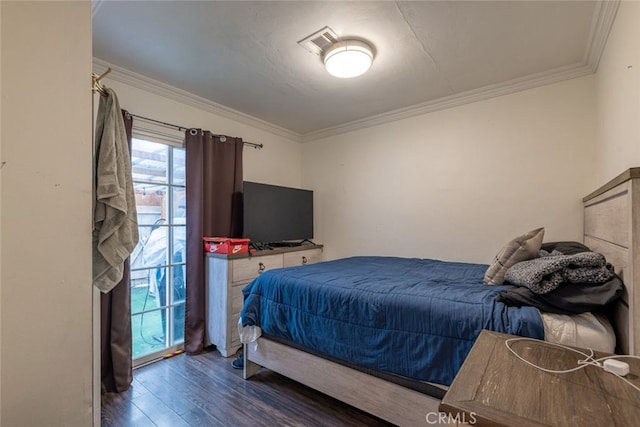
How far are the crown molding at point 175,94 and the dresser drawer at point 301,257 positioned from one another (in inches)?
62.6

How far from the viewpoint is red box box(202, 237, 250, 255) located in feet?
8.68

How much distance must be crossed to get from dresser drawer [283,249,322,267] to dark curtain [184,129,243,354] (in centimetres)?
69

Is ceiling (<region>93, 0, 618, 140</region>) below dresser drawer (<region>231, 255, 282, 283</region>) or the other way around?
the other way around

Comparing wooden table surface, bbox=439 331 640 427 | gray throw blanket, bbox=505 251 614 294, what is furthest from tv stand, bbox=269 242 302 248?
wooden table surface, bbox=439 331 640 427

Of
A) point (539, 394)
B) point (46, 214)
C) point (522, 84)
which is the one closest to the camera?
point (539, 394)

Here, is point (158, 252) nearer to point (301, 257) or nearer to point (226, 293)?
point (226, 293)

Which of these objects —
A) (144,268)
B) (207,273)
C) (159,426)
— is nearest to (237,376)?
(159,426)

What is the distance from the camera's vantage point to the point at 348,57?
202 cm

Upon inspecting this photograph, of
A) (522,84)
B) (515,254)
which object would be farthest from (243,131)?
(515,254)

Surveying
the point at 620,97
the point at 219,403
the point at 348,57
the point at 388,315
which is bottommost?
the point at 219,403

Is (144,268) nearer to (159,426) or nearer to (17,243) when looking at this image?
(159,426)

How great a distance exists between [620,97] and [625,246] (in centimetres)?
104

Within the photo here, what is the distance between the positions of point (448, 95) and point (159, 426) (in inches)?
136

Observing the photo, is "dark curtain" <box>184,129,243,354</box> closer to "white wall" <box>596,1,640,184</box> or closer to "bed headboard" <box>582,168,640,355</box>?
"bed headboard" <box>582,168,640,355</box>
